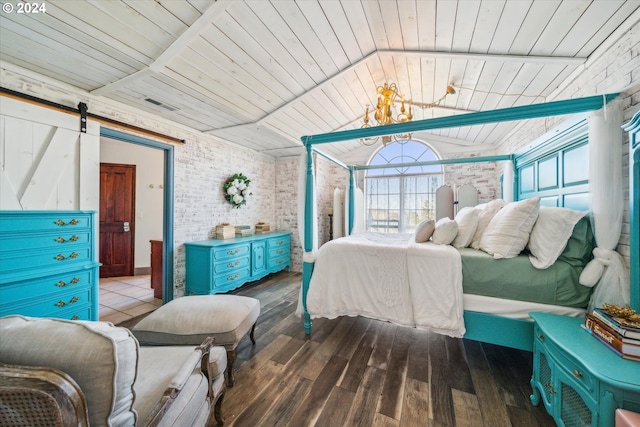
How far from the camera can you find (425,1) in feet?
5.66

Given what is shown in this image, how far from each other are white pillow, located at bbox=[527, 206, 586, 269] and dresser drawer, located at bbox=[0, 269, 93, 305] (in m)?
3.86

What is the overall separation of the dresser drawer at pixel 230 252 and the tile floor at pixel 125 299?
1.05m

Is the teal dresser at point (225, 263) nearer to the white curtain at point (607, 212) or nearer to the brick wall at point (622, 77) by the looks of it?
the white curtain at point (607, 212)

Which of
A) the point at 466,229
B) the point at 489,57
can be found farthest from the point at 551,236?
the point at 489,57

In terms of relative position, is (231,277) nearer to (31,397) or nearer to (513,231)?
(31,397)

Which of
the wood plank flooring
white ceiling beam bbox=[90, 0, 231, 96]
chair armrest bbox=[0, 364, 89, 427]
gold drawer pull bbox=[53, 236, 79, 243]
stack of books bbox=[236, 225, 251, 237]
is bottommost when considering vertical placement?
the wood plank flooring

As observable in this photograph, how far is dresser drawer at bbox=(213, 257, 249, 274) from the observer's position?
334 cm

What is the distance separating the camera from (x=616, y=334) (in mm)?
1164

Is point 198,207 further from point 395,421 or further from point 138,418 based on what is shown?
point 395,421

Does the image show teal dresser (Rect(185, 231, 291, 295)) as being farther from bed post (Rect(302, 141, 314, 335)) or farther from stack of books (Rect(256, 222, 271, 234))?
bed post (Rect(302, 141, 314, 335))

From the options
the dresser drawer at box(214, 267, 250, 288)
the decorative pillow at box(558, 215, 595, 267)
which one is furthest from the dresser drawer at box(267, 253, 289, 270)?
the decorative pillow at box(558, 215, 595, 267)

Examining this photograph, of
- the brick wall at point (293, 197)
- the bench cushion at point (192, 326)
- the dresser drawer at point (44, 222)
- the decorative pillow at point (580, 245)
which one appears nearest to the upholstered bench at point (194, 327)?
the bench cushion at point (192, 326)

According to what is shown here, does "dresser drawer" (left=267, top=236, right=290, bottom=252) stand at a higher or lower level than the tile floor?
higher

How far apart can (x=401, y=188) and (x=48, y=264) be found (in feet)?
17.9
